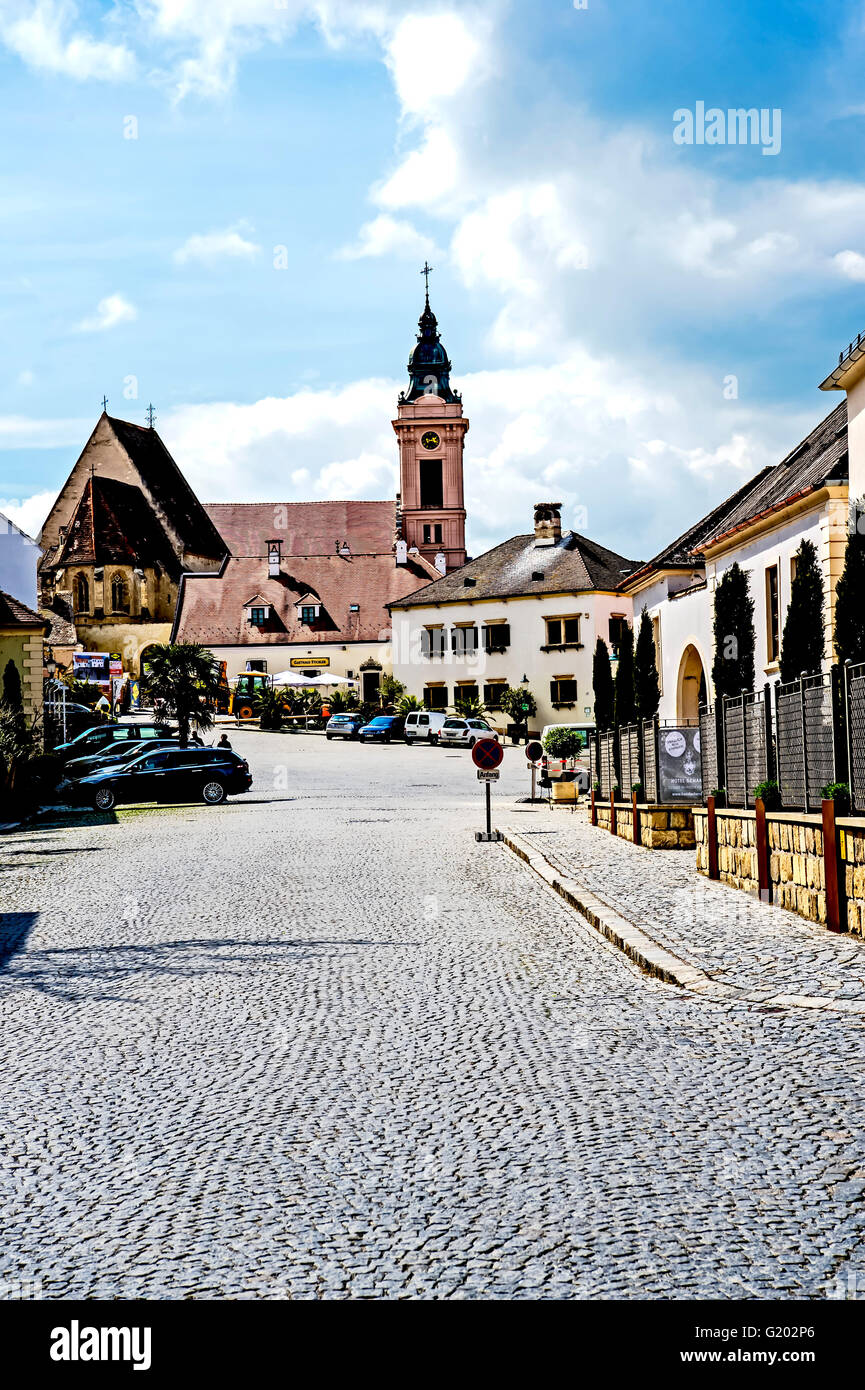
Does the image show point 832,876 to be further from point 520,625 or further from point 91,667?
point 91,667

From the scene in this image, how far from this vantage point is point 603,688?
35.8 metres

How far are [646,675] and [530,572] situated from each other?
46.7m

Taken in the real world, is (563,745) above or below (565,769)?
above

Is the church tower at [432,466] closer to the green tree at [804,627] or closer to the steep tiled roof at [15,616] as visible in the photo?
the steep tiled roof at [15,616]

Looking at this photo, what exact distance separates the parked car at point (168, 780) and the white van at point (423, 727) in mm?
27882

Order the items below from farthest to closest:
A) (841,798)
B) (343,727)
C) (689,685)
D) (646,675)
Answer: (343,727) → (689,685) → (646,675) → (841,798)

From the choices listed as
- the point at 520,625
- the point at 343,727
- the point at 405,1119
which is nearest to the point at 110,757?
the point at 343,727

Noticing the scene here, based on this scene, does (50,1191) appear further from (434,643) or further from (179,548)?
(179,548)

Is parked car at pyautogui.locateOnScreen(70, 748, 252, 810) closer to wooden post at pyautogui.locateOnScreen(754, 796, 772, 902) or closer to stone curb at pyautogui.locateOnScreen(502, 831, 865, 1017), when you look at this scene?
stone curb at pyautogui.locateOnScreen(502, 831, 865, 1017)

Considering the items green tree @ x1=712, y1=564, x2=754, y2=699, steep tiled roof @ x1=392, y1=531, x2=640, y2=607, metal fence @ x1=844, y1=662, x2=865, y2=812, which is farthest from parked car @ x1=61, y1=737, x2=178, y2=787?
steep tiled roof @ x1=392, y1=531, x2=640, y2=607

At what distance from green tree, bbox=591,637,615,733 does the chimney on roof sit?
4317cm

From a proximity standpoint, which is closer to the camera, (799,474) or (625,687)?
(799,474)
